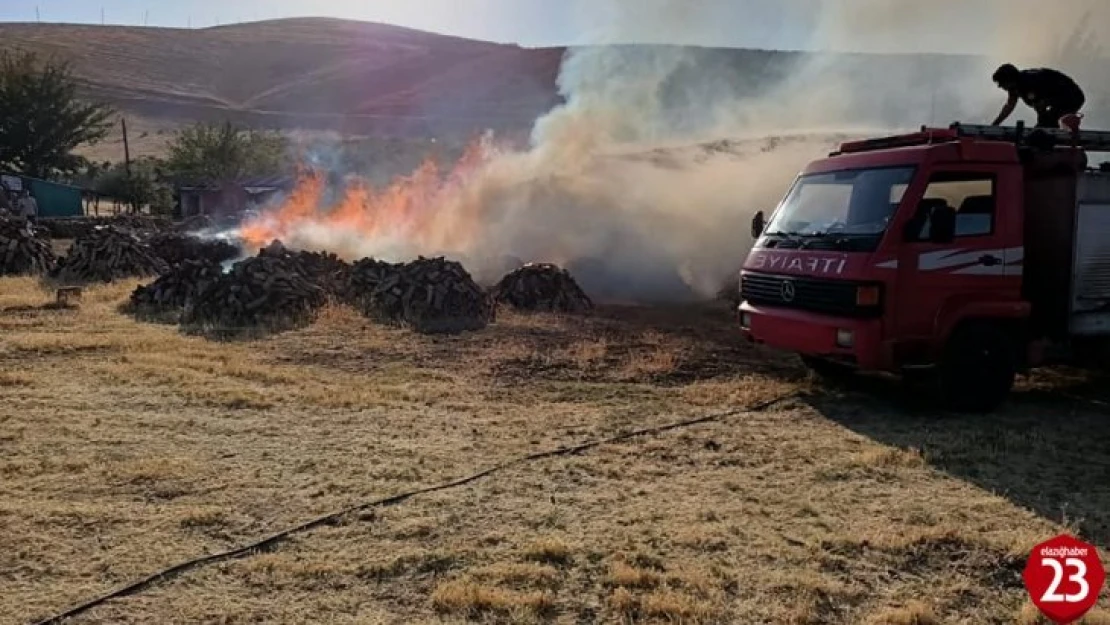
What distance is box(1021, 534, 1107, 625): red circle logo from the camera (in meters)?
4.18

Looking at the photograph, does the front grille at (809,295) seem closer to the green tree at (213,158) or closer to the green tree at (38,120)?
the green tree at (38,120)

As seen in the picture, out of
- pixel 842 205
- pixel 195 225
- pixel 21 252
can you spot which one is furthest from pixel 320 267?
pixel 195 225

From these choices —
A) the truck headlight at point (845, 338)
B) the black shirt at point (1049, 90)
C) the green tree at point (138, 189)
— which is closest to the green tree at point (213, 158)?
the green tree at point (138, 189)

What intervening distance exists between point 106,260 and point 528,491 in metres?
16.9

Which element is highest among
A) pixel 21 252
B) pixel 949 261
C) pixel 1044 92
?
pixel 1044 92

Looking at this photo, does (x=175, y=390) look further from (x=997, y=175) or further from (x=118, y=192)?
Result: (x=118, y=192)

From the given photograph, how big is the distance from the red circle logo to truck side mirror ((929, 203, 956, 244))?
3.34 meters

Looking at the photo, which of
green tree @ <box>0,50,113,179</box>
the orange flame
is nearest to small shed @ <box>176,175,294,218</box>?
green tree @ <box>0,50,113,179</box>

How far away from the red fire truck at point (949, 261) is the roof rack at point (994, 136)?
0.05 ft

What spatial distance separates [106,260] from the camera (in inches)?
765

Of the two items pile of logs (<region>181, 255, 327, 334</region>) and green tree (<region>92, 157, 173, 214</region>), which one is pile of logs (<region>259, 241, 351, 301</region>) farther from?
green tree (<region>92, 157, 173, 214</region>)

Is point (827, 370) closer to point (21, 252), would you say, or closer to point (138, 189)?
point (21, 252)

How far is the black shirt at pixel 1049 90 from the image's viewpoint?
32.5 feet

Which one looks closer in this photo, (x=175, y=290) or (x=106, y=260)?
(x=175, y=290)
